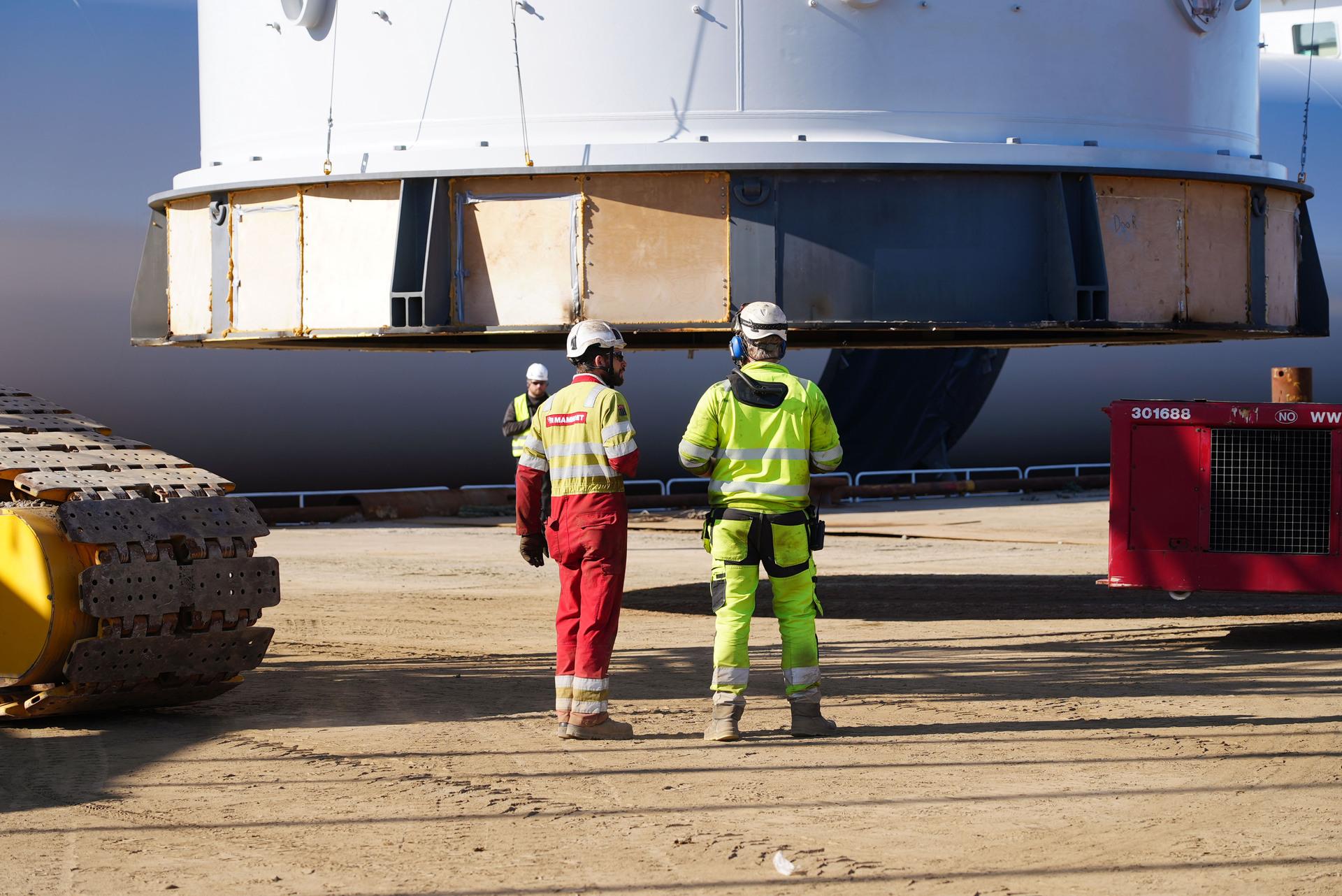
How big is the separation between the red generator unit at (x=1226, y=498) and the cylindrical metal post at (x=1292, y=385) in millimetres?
4391

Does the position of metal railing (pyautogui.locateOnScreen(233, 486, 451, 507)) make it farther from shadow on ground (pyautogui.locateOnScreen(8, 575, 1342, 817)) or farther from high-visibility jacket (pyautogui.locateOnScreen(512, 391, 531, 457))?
shadow on ground (pyautogui.locateOnScreen(8, 575, 1342, 817))

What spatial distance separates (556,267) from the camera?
9406mm

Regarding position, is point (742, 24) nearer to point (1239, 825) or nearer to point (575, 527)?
point (575, 527)

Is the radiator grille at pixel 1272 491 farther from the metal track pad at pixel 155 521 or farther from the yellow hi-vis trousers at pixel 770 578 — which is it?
the metal track pad at pixel 155 521

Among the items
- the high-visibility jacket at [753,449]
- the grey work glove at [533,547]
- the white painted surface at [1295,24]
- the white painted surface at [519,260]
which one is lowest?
the grey work glove at [533,547]

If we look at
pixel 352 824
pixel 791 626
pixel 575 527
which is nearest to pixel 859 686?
pixel 791 626

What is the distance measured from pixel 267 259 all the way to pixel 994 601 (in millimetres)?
6160

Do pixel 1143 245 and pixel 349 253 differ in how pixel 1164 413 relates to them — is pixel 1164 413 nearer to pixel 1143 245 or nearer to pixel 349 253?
pixel 1143 245

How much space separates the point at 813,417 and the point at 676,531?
38.6ft

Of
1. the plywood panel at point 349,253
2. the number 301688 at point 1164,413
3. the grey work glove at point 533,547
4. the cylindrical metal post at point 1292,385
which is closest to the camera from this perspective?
the grey work glove at point 533,547

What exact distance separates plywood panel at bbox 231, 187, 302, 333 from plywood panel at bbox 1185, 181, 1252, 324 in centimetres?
533

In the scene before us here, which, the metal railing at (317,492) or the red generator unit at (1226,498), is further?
the metal railing at (317,492)

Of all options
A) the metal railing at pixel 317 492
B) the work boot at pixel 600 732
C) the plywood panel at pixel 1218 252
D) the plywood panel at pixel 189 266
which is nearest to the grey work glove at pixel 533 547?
the work boot at pixel 600 732

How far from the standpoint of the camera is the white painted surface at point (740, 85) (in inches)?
369
